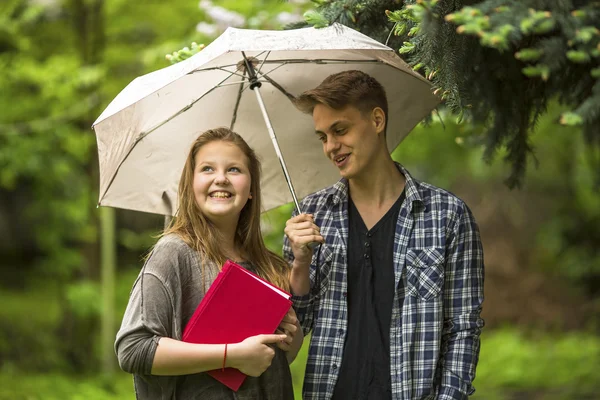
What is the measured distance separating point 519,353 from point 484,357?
0.40m

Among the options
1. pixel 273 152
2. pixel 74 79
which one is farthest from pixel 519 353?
pixel 273 152

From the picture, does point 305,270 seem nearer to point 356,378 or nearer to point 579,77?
point 356,378

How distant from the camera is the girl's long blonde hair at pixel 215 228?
2.73 m

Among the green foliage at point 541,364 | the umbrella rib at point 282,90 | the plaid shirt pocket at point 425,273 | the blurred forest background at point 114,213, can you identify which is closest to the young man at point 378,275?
the plaid shirt pocket at point 425,273

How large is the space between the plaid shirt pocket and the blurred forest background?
8.58 ft

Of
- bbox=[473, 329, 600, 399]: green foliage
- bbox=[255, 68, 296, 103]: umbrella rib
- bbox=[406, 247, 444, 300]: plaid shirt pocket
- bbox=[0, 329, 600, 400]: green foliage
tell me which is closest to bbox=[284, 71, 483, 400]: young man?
bbox=[406, 247, 444, 300]: plaid shirt pocket

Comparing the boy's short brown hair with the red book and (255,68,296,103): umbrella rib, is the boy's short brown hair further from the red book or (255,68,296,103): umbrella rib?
the red book

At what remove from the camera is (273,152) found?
11.4 ft

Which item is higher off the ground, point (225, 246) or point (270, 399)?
point (225, 246)

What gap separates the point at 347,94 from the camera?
2.93 metres

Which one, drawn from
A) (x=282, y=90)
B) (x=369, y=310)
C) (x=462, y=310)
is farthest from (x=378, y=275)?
(x=282, y=90)

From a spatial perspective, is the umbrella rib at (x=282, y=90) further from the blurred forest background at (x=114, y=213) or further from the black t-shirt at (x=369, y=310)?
the blurred forest background at (x=114, y=213)

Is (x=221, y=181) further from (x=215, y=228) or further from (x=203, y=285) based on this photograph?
(x=203, y=285)

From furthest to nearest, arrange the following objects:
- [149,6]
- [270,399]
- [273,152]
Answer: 1. [149,6]
2. [273,152]
3. [270,399]
